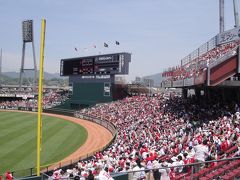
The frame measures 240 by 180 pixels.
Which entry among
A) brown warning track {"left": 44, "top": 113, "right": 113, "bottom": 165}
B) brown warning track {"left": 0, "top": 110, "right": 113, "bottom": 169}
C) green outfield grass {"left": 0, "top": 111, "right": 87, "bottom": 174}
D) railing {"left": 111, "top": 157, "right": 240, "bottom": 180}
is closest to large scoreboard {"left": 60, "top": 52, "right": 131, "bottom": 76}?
brown warning track {"left": 0, "top": 110, "right": 113, "bottom": 169}

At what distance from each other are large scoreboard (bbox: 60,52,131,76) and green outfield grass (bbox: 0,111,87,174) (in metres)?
9.51

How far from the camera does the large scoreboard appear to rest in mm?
44781

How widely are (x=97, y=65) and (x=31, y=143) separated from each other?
22.4 metres

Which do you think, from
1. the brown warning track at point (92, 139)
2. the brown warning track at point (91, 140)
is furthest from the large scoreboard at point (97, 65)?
the brown warning track at point (92, 139)

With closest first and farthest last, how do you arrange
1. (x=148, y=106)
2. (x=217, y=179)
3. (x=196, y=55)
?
(x=217, y=179), (x=196, y=55), (x=148, y=106)

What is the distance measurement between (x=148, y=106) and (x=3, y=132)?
48.5 ft

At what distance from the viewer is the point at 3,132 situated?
33.1m

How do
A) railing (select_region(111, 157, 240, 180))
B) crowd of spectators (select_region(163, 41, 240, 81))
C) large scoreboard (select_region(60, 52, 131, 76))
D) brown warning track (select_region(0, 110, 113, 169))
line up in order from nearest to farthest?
1. railing (select_region(111, 157, 240, 180))
2. crowd of spectators (select_region(163, 41, 240, 81))
3. brown warning track (select_region(0, 110, 113, 169))
4. large scoreboard (select_region(60, 52, 131, 76))

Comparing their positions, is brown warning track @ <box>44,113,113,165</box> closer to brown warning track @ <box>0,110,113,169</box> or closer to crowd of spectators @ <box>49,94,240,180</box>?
brown warning track @ <box>0,110,113,169</box>

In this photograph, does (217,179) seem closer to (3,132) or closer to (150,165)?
(150,165)

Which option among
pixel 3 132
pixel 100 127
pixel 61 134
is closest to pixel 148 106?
pixel 100 127

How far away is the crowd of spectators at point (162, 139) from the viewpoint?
11023 millimetres

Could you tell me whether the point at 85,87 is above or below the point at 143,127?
above

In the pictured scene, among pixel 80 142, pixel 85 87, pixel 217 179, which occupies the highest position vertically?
pixel 85 87
